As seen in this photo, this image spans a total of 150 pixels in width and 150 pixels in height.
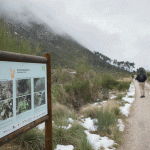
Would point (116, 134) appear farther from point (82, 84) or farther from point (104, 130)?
point (82, 84)

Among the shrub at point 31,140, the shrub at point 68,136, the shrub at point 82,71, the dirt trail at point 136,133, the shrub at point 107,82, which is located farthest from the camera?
the shrub at point 107,82

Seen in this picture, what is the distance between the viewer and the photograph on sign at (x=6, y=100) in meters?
1.41

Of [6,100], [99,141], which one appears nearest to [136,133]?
[99,141]

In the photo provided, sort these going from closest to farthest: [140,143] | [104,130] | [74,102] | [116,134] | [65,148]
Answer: [65,148], [140,143], [116,134], [104,130], [74,102]

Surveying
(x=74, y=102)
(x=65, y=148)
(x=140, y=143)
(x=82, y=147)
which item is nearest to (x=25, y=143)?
(x=65, y=148)

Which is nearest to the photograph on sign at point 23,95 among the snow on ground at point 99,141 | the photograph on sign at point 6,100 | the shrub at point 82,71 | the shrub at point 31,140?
the photograph on sign at point 6,100

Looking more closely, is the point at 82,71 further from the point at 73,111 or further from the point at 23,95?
the point at 23,95

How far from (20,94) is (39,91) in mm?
395

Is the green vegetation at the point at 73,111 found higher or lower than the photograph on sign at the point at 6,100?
lower

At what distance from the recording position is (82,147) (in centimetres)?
263

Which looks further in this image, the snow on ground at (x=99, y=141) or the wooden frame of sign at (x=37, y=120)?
the snow on ground at (x=99, y=141)

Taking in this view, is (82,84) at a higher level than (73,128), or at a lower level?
higher

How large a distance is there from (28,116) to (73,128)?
183 cm

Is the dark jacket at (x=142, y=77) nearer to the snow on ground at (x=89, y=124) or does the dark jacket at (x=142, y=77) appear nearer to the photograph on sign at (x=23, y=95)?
the snow on ground at (x=89, y=124)
